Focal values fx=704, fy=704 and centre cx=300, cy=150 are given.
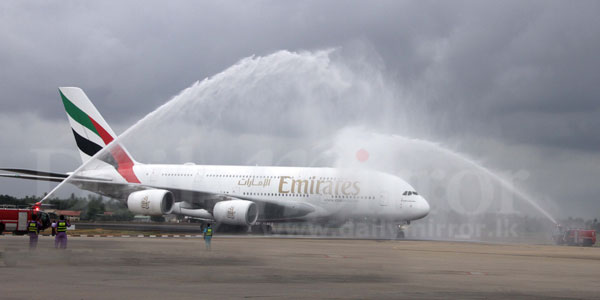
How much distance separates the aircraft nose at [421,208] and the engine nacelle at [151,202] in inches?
655

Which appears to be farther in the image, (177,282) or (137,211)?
(137,211)

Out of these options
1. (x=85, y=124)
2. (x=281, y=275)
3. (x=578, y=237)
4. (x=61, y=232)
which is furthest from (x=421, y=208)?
(x=281, y=275)

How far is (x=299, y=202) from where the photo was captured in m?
49.7

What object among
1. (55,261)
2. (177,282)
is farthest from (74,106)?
(177,282)

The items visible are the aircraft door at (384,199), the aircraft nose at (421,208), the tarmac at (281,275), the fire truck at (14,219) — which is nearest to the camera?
the tarmac at (281,275)

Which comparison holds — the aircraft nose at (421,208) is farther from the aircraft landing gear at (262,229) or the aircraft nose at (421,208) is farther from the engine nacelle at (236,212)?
the aircraft landing gear at (262,229)

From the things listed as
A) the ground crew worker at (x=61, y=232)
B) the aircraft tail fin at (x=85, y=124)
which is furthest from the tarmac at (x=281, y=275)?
the aircraft tail fin at (x=85, y=124)

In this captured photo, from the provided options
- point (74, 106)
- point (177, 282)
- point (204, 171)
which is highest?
point (74, 106)

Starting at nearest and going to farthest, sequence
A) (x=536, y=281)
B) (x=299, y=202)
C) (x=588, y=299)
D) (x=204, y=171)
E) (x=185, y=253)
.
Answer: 1. (x=588, y=299)
2. (x=536, y=281)
3. (x=185, y=253)
4. (x=299, y=202)
5. (x=204, y=171)

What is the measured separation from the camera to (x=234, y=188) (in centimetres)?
5338

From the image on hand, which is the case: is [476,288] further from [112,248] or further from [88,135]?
[88,135]

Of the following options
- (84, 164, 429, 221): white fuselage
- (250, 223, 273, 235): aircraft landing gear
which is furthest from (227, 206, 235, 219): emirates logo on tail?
(250, 223, 273, 235): aircraft landing gear

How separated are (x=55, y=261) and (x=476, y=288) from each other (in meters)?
13.0

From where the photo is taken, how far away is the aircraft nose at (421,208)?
150 ft
